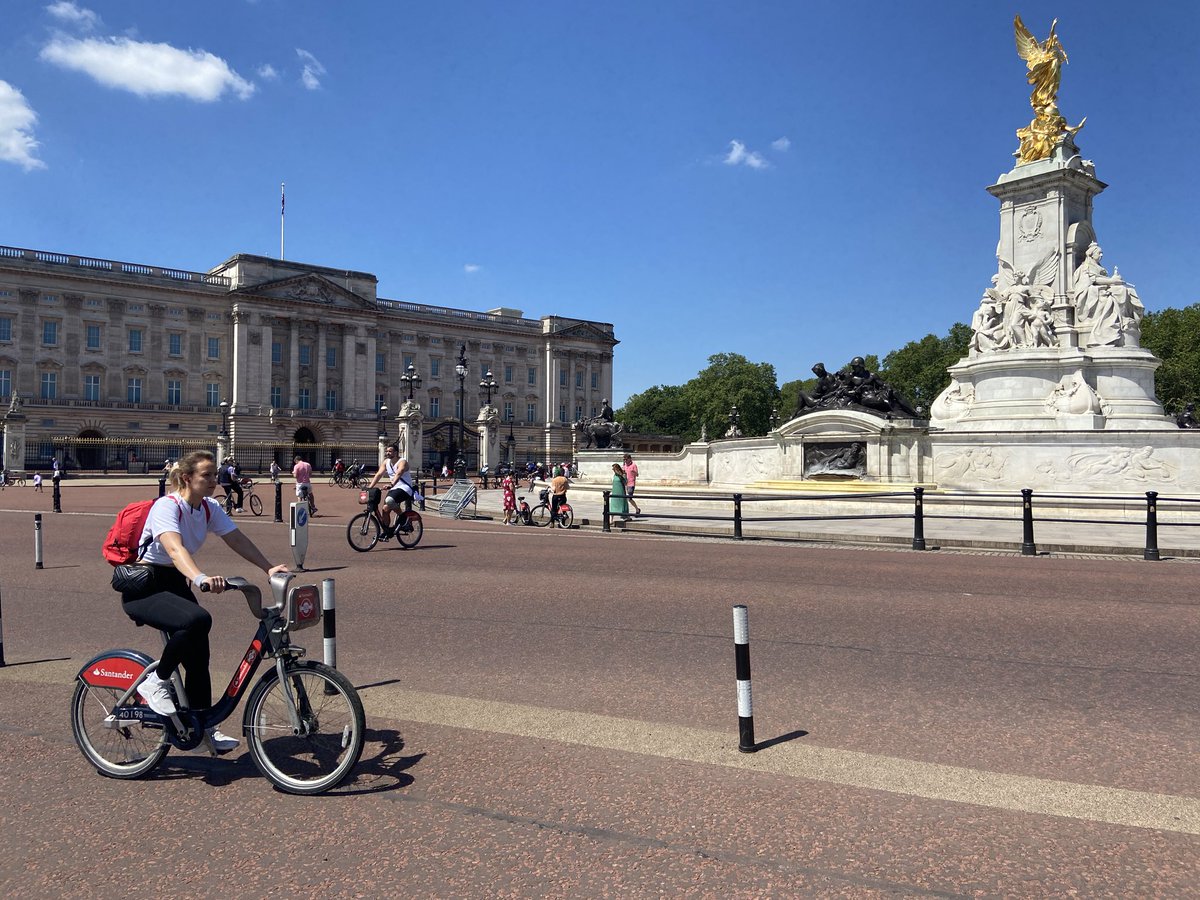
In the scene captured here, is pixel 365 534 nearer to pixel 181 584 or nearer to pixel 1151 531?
pixel 181 584

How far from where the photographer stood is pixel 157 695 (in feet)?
14.6

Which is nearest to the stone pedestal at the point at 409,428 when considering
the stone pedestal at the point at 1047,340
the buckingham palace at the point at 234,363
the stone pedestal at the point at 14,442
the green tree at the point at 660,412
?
the buckingham palace at the point at 234,363

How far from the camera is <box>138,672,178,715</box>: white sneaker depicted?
175 inches

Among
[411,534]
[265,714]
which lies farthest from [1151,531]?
[265,714]

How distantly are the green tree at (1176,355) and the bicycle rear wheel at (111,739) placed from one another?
2641 inches

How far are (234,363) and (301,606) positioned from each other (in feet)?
286

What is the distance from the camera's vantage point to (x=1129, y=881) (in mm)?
3525

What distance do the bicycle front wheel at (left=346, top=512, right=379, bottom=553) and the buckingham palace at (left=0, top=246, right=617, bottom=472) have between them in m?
44.5

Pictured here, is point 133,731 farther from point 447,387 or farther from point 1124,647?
point 447,387

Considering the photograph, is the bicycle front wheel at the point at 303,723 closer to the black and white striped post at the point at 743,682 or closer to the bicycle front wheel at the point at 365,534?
the black and white striped post at the point at 743,682

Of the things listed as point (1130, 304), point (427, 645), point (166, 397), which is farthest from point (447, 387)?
point (427, 645)

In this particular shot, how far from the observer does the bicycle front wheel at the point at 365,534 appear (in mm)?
15320

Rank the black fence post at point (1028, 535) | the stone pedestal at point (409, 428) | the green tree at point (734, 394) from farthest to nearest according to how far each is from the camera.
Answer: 1. the green tree at point (734, 394)
2. the stone pedestal at point (409, 428)
3. the black fence post at point (1028, 535)

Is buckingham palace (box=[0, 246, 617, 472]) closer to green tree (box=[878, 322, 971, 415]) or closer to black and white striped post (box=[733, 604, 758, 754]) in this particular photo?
green tree (box=[878, 322, 971, 415])
